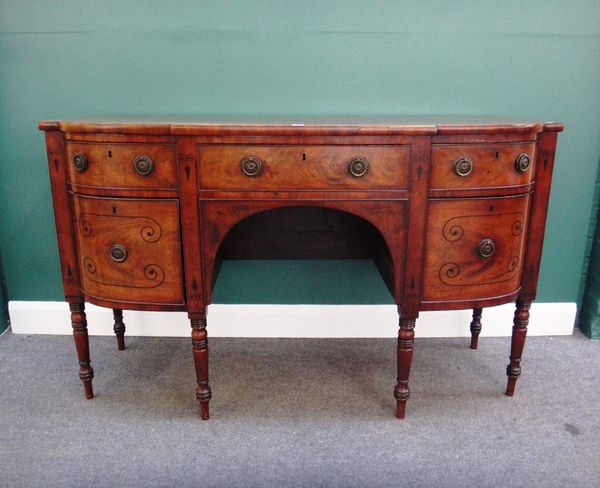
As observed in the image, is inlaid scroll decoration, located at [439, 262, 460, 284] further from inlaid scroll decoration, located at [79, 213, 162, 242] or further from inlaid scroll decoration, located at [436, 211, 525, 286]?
inlaid scroll decoration, located at [79, 213, 162, 242]

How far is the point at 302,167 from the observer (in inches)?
57.7

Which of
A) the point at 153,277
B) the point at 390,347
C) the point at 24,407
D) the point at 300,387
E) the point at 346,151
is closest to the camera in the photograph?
the point at 346,151

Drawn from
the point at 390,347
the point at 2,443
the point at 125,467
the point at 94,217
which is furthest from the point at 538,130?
the point at 2,443

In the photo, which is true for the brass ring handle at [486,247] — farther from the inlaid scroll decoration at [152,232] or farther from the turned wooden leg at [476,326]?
the inlaid scroll decoration at [152,232]

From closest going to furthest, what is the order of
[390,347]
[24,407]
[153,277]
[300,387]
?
1. [153,277]
2. [24,407]
3. [300,387]
4. [390,347]

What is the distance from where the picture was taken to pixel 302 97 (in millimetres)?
1996

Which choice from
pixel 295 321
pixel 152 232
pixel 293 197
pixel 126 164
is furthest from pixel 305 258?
pixel 126 164

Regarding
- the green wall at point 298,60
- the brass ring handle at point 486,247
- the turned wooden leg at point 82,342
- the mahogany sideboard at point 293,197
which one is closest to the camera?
the mahogany sideboard at point 293,197

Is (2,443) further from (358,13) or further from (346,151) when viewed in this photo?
(358,13)

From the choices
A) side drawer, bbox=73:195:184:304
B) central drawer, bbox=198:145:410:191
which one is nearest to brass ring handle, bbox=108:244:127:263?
side drawer, bbox=73:195:184:304

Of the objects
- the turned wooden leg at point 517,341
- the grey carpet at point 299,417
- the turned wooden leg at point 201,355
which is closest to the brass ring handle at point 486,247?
the turned wooden leg at point 517,341

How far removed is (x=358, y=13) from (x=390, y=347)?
4.33 ft

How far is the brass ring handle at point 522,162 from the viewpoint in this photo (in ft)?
4.92

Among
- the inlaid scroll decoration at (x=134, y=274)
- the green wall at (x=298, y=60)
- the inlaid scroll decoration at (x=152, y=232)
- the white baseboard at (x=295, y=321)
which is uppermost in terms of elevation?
the green wall at (x=298, y=60)
